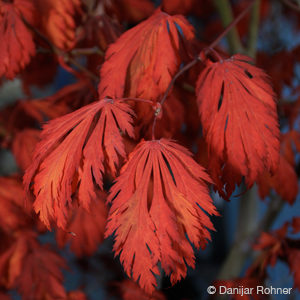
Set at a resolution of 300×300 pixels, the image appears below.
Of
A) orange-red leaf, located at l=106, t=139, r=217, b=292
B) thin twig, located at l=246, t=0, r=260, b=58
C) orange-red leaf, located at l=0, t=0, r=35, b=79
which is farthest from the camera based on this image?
thin twig, located at l=246, t=0, r=260, b=58

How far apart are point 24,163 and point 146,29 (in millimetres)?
483

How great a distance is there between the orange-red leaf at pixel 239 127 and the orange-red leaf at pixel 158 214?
0.04 metres

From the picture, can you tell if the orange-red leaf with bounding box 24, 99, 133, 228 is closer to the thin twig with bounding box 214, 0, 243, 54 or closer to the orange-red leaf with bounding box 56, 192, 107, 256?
the orange-red leaf with bounding box 56, 192, 107, 256

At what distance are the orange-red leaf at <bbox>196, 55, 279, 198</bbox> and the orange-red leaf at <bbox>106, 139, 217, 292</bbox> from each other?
4 centimetres

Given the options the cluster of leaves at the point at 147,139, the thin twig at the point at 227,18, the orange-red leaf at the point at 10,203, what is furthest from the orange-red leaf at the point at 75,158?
the thin twig at the point at 227,18

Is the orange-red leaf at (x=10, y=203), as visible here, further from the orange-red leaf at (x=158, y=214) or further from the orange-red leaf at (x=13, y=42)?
the orange-red leaf at (x=158, y=214)

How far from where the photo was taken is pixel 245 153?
403 millimetres

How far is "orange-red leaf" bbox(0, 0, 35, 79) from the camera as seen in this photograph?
1.71ft

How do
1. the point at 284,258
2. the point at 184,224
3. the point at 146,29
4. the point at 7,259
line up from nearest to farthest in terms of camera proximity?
1. the point at 184,224
2. the point at 146,29
3. the point at 284,258
4. the point at 7,259

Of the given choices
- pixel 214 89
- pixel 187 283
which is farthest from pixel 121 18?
pixel 187 283

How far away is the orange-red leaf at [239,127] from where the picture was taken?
40 cm

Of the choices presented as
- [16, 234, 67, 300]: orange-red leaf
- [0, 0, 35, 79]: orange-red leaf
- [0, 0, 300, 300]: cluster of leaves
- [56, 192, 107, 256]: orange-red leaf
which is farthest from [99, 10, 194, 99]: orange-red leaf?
[16, 234, 67, 300]: orange-red leaf

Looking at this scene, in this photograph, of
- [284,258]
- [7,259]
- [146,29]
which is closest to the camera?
[146,29]

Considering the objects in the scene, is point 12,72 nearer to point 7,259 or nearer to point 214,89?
point 214,89
